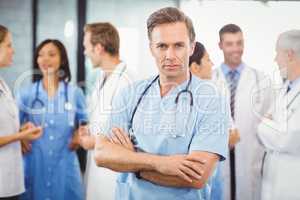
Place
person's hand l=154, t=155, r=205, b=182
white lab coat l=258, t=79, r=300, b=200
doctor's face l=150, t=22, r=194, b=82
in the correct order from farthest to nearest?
white lab coat l=258, t=79, r=300, b=200 → doctor's face l=150, t=22, r=194, b=82 → person's hand l=154, t=155, r=205, b=182

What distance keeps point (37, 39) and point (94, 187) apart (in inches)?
23.6

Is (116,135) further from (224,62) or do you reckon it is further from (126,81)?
(224,62)

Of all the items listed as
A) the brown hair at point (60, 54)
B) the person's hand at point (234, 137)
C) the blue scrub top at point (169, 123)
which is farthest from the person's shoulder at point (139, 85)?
the person's hand at point (234, 137)

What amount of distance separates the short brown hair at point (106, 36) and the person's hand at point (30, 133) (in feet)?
1.26

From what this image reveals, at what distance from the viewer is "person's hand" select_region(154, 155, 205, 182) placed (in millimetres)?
1181

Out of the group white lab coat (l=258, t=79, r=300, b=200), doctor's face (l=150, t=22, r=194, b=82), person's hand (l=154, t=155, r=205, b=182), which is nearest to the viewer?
person's hand (l=154, t=155, r=205, b=182)

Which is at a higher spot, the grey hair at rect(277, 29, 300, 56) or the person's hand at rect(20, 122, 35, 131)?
the grey hair at rect(277, 29, 300, 56)

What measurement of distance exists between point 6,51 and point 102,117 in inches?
16.8

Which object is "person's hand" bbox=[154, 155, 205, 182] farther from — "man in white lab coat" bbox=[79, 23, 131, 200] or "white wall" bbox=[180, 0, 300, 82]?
"white wall" bbox=[180, 0, 300, 82]

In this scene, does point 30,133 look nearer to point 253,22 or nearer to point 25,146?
point 25,146

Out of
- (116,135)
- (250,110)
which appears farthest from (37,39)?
(250,110)

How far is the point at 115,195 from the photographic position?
4.76 ft

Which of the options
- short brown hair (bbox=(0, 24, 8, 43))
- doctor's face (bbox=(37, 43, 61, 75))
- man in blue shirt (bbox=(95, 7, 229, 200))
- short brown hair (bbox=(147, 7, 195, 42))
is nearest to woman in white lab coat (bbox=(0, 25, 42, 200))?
short brown hair (bbox=(0, 24, 8, 43))

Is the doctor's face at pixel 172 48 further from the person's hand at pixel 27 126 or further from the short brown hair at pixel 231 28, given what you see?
the person's hand at pixel 27 126
